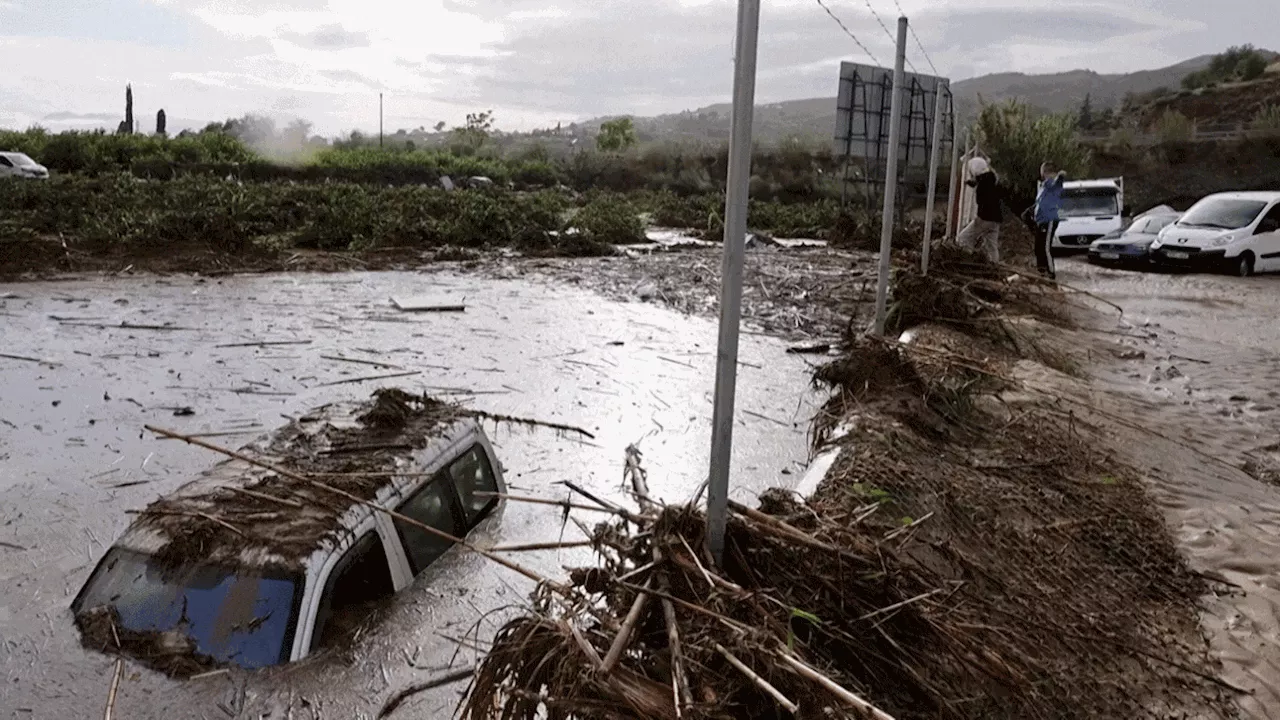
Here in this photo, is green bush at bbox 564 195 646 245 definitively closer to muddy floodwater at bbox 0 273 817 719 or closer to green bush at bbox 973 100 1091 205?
muddy floodwater at bbox 0 273 817 719

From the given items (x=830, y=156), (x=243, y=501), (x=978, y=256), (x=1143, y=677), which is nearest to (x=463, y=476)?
(x=243, y=501)

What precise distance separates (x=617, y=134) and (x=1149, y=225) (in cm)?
6008

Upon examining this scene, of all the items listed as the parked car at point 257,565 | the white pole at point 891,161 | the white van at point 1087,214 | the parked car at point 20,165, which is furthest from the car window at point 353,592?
the parked car at point 20,165

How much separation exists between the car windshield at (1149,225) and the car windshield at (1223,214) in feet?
3.56

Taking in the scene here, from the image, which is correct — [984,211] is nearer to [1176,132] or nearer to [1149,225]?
[1149,225]

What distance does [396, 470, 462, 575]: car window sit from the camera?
522 centimetres

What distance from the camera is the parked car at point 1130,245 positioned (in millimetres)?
21797

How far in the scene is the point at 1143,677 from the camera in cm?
452

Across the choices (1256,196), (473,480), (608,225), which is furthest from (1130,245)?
(473,480)

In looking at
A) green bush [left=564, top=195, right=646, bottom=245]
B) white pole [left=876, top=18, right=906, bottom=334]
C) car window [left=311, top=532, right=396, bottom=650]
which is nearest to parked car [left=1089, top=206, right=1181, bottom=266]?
green bush [left=564, top=195, right=646, bottom=245]

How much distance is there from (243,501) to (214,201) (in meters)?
19.6

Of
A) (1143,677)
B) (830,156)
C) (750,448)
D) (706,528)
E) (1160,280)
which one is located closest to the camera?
(706,528)

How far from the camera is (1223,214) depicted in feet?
71.1

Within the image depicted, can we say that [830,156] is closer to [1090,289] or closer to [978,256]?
[1090,289]
